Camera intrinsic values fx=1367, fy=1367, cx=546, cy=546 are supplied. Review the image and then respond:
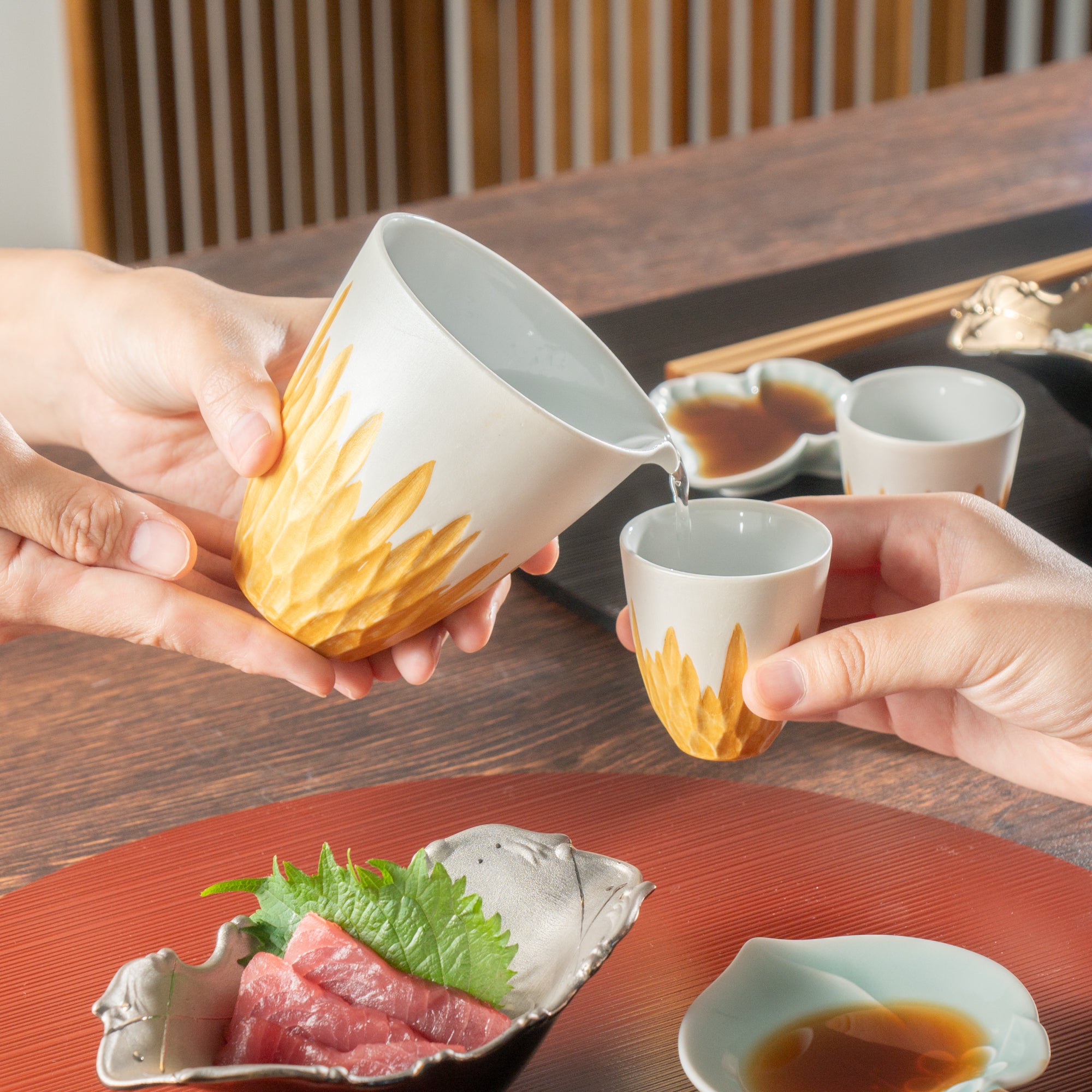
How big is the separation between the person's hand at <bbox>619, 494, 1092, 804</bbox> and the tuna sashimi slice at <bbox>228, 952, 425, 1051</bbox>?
0.26 m

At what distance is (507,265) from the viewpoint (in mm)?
713

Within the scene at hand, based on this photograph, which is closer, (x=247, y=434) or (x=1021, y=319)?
(x=247, y=434)

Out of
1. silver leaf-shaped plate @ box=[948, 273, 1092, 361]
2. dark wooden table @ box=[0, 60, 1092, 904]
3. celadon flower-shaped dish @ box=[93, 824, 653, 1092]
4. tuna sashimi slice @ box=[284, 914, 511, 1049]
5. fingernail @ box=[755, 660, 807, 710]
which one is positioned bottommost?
dark wooden table @ box=[0, 60, 1092, 904]

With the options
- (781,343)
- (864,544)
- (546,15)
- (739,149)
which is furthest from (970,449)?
(546,15)

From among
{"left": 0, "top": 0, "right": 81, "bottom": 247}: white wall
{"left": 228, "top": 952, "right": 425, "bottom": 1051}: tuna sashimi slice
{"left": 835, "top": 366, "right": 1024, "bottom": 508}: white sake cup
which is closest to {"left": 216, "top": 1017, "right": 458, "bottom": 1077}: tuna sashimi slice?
{"left": 228, "top": 952, "right": 425, "bottom": 1051}: tuna sashimi slice

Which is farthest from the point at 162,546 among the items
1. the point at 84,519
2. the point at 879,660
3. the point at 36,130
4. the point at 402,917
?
the point at 36,130

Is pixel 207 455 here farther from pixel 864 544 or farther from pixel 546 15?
pixel 546 15

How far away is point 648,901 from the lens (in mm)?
689

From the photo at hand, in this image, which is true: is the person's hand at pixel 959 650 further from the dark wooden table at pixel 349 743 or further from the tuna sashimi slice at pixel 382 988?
the tuna sashimi slice at pixel 382 988

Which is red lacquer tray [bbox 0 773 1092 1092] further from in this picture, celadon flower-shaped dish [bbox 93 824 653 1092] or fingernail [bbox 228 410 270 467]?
fingernail [bbox 228 410 270 467]

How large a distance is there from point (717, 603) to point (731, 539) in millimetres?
123

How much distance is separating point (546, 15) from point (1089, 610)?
277 cm

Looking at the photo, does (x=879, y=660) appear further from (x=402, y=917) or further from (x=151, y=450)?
(x=151, y=450)

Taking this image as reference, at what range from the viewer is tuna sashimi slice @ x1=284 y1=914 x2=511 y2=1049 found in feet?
1.86
